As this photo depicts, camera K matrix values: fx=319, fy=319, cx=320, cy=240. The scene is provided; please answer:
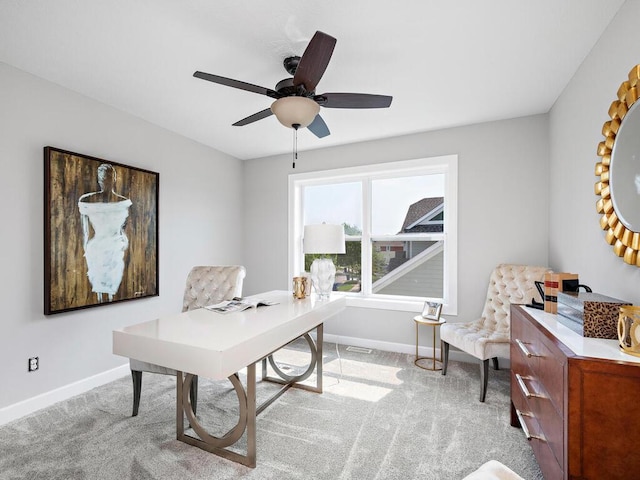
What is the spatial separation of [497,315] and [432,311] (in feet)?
1.96

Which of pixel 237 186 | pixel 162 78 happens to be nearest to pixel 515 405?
pixel 162 78

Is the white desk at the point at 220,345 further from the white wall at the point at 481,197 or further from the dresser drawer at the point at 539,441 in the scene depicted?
the white wall at the point at 481,197

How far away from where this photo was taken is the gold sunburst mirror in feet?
5.05

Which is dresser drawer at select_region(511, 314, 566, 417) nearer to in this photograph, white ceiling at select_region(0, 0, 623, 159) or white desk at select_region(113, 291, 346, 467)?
white desk at select_region(113, 291, 346, 467)

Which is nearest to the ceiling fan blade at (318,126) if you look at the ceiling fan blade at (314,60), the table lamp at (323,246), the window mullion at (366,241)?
the ceiling fan blade at (314,60)

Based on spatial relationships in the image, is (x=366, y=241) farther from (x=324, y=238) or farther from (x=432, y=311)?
(x=324, y=238)

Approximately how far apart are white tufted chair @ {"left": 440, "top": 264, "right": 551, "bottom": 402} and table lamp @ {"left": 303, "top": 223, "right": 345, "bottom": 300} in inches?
47.8

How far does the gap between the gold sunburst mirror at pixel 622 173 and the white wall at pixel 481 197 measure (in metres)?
1.41

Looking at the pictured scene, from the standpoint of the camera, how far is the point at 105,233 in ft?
9.58

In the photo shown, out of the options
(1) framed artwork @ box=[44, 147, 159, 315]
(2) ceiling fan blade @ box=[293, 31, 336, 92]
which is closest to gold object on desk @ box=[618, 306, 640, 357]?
(2) ceiling fan blade @ box=[293, 31, 336, 92]

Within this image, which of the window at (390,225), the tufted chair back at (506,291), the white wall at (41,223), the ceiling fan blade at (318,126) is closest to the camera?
the white wall at (41,223)

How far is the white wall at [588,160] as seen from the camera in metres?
1.72

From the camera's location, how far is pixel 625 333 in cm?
126

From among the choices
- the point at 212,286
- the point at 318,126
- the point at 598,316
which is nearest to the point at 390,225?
the point at 318,126
